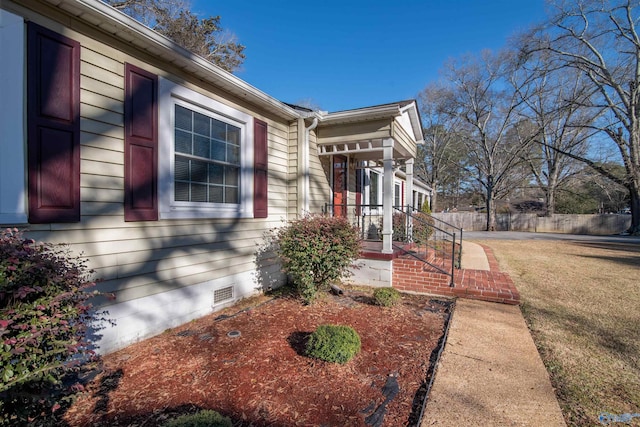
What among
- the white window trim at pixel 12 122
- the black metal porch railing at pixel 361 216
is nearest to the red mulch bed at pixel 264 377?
the white window trim at pixel 12 122

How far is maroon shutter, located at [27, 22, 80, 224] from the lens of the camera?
8.11 feet

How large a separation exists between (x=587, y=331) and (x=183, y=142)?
220 inches

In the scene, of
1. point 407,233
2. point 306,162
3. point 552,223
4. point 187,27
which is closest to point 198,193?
point 306,162

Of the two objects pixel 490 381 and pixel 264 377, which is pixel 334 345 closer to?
pixel 264 377

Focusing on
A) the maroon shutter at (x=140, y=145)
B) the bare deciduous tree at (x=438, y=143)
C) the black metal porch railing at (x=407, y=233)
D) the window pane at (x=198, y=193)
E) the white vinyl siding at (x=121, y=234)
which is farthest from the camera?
the bare deciduous tree at (x=438, y=143)

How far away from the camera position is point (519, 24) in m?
18.2

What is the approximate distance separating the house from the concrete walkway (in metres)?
2.37

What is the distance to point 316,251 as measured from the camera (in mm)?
4238

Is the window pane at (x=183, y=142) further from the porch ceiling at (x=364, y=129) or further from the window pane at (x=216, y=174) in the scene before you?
the porch ceiling at (x=364, y=129)

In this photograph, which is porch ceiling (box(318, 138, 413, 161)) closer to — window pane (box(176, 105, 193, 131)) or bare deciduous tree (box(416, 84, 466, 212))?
window pane (box(176, 105, 193, 131))

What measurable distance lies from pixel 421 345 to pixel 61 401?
3040mm

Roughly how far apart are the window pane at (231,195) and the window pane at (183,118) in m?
1.02

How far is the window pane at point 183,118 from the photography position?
12.3 ft

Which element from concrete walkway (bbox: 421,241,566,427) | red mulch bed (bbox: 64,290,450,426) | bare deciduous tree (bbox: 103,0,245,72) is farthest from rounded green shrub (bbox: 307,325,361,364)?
bare deciduous tree (bbox: 103,0,245,72)
